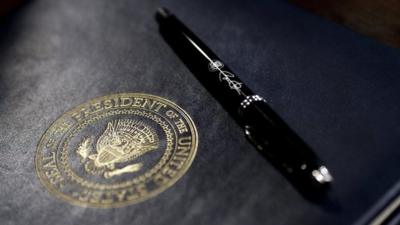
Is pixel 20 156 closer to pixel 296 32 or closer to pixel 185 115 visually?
pixel 185 115

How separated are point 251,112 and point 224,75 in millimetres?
90

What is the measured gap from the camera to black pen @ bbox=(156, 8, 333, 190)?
54 cm

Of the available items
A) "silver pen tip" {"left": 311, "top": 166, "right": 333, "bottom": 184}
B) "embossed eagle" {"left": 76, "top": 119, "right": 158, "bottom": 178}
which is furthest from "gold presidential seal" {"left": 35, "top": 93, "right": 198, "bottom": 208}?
"silver pen tip" {"left": 311, "top": 166, "right": 333, "bottom": 184}

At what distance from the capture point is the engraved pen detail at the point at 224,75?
25.6 inches

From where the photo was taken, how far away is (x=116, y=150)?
0.63 meters

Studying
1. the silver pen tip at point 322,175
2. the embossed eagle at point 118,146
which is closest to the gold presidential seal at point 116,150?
the embossed eagle at point 118,146

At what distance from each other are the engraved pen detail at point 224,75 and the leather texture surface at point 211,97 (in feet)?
0.12

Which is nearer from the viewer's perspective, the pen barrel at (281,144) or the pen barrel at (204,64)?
the pen barrel at (281,144)

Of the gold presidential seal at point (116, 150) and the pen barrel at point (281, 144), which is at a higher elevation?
the pen barrel at point (281, 144)

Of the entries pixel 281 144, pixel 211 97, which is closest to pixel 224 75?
pixel 211 97

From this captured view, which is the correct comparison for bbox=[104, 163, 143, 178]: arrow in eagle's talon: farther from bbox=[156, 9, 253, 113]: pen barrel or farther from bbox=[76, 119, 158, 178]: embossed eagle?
bbox=[156, 9, 253, 113]: pen barrel

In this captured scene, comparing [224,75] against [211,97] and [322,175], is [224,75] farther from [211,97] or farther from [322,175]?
[322,175]

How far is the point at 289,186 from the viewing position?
0.54 m

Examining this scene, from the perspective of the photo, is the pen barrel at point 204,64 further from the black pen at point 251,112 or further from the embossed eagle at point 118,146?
the embossed eagle at point 118,146
